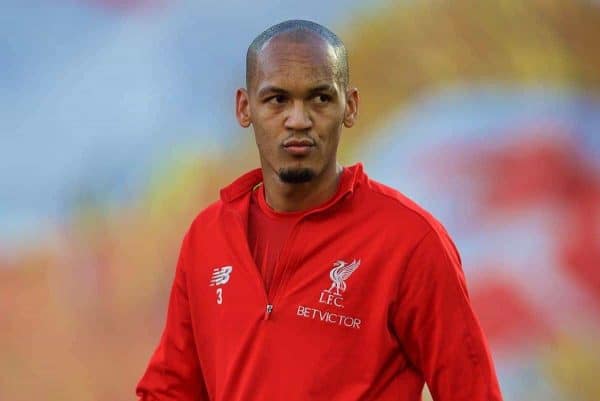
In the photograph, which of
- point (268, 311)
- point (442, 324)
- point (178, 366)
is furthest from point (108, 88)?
point (442, 324)

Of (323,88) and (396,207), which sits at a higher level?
(323,88)

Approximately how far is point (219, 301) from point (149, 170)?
922 mm

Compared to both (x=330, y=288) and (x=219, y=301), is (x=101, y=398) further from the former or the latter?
(x=330, y=288)

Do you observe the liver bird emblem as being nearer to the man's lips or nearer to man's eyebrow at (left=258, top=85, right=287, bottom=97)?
the man's lips

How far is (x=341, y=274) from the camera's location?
2.21 meters

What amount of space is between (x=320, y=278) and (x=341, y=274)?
0.14 ft

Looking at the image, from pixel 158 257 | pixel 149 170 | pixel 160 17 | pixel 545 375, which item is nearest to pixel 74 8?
pixel 160 17

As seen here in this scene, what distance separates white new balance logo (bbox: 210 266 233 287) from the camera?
2.32 m

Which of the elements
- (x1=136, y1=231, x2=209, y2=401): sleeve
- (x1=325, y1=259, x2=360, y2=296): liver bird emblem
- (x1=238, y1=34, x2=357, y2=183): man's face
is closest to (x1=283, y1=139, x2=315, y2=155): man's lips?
(x1=238, y1=34, x2=357, y2=183): man's face

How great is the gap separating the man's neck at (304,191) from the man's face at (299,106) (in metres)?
Answer: 0.04

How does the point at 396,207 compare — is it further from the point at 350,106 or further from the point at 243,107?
the point at 243,107

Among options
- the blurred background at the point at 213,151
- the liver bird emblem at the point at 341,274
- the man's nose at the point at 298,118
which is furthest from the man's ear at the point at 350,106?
the blurred background at the point at 213,151

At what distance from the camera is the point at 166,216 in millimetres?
3186

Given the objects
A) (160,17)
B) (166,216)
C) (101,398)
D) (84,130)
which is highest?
(160,17)
